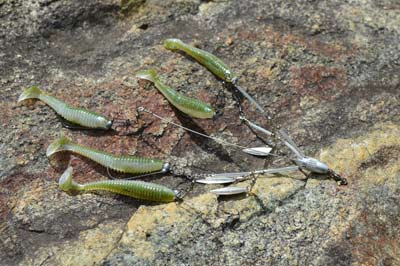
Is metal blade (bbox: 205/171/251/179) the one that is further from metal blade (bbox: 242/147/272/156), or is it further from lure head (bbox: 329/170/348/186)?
lure head (bbox: 329/170/348/186)

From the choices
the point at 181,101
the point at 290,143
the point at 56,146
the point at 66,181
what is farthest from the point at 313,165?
the point at 56,146

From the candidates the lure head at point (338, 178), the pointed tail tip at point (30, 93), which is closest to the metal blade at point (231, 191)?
the lure head at point (338, 178)

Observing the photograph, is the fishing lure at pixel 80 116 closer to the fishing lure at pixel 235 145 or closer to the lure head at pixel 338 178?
the fishing lure at pixel 235 145

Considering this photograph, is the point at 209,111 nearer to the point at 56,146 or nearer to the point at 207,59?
the point at 207,59

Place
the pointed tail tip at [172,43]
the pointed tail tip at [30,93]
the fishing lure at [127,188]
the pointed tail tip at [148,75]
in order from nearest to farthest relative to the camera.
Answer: the fishing lure at [127,188] → the pointed tail tip at [30,93] → the pointed tail tip at [148,75] → the pointed tail tip at [172,43]

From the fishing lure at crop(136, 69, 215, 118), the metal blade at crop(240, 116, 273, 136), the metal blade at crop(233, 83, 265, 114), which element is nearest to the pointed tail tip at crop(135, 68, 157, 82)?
the fishing lure at crop(136, 69, 215, 118)

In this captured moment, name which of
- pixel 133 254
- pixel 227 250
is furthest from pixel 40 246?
pixel 227 250

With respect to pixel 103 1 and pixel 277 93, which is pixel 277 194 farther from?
pixel 103 1
